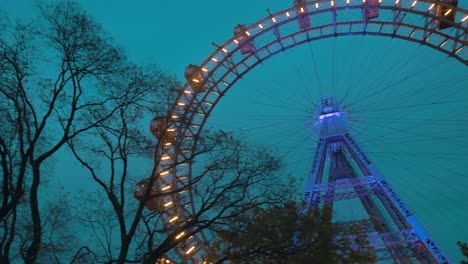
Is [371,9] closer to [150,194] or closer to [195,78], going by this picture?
[195,78]

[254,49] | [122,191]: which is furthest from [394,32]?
[122,191]

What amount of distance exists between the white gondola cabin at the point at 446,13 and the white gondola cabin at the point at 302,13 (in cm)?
646

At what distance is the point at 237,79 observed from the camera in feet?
77.2

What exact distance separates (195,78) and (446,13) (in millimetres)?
13198

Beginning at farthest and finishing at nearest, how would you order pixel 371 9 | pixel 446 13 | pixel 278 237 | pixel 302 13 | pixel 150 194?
pixel 302 13 < pixel 371 9 < pixel 446 13 < pixel 150 194 < pixel 278 237

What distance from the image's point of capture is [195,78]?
2323cm

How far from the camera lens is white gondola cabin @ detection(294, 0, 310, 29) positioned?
21880 millimetres

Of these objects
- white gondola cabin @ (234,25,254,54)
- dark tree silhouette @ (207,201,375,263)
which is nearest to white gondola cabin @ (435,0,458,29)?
white gondola cabin @ (234,25,254,54)

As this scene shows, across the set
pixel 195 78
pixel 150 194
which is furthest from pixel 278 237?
pixel 195 78

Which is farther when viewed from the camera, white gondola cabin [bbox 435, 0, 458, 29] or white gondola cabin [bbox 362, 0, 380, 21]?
white gondola cabin [bbox 362, 0, 380, 21]

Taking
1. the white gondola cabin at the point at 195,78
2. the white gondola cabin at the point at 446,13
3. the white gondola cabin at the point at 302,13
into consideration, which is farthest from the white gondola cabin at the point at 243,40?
the white gondola cabin at the point at 446,13

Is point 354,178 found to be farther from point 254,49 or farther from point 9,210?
point 9,210

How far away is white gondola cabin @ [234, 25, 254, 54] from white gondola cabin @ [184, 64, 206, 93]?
109 inches

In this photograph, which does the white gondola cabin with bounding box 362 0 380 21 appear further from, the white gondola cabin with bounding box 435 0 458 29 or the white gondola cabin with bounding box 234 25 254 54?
the white gondola cabin with bounding box 234 25 254 54
